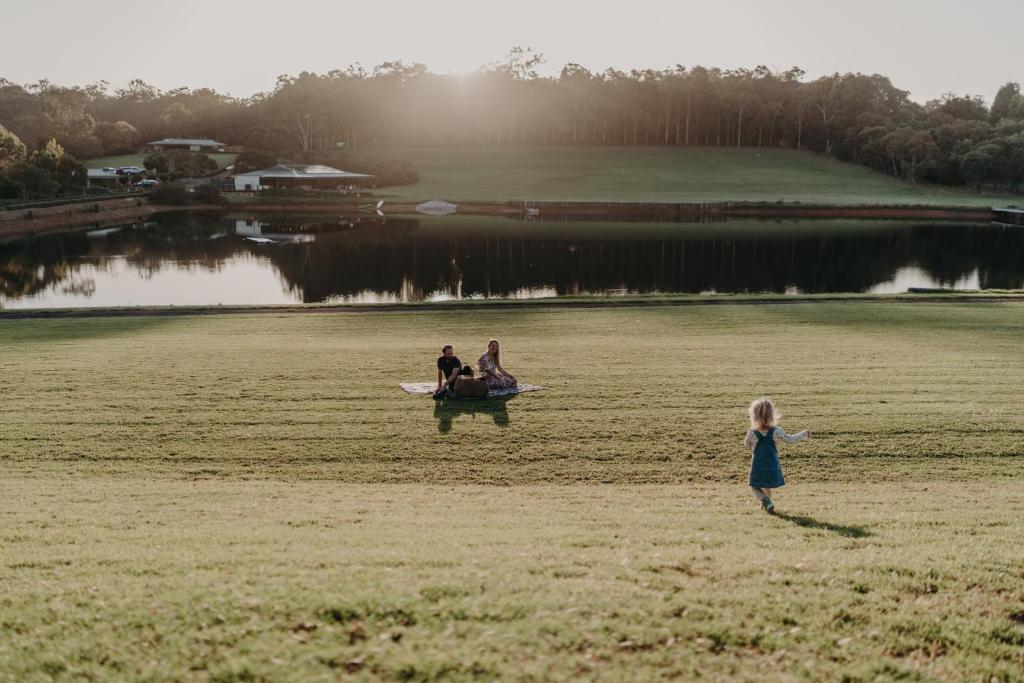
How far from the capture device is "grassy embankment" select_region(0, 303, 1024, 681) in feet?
20.8

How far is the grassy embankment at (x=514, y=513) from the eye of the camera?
250 inches

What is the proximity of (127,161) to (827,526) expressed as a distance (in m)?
142

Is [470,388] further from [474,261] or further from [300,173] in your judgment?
[300,173]

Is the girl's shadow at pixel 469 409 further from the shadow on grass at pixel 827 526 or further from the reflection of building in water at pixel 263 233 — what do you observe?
the reflection of building in water at pixel 263 233

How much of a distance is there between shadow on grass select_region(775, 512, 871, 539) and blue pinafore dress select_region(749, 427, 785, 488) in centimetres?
45

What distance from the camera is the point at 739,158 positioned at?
432 ft

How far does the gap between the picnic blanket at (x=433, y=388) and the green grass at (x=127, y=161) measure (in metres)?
115

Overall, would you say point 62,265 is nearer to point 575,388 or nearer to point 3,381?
point 3,381

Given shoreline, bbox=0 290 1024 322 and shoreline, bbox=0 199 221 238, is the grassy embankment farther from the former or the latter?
shoreline, bbox=0 199 221 238

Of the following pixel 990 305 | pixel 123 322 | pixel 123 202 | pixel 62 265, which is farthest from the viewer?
pixel 123 202

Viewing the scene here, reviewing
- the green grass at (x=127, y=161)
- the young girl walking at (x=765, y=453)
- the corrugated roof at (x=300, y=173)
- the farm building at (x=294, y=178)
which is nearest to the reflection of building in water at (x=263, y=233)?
the corrugated roof at (x=300, y=173)

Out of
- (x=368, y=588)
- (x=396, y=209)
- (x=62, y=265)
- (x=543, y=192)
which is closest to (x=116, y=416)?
(x=368, y=588)

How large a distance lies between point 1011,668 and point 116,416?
49.4 ft

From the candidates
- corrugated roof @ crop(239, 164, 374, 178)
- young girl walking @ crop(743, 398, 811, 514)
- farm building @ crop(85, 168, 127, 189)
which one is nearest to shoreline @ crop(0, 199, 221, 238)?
corrugated roof @ crop(239, 164, 374, 178)
